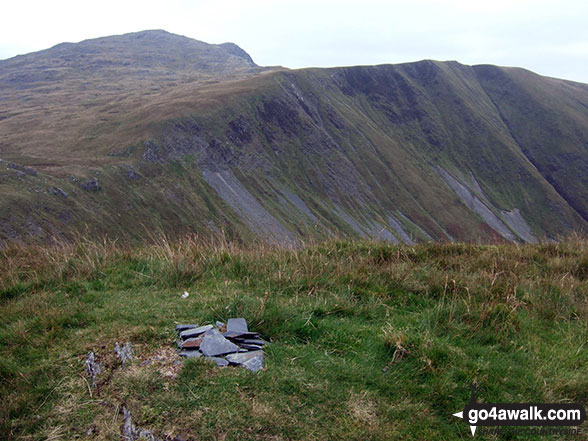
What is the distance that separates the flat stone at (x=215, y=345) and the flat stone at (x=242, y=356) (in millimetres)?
85

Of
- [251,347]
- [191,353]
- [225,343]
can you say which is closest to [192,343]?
[191,353]

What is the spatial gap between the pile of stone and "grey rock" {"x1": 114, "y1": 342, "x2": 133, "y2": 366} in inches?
21.8

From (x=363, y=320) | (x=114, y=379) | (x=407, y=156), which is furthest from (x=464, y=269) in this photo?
(x=407, y=156)

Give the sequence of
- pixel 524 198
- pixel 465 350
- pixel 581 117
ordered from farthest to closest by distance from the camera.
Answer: pixel 581 117 → pixel 524 198 → pixel 465 350

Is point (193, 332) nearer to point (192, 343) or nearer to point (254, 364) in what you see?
point (192, 343)

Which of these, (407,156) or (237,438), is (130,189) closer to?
(237,438)

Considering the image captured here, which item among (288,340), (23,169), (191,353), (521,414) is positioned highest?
(191,353)

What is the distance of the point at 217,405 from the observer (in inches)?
145

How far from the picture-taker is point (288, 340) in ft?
16.1

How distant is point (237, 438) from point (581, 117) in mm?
221179

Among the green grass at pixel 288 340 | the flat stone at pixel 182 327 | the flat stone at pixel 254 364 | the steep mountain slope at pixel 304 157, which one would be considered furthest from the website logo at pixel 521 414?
the steep mountain slope at pixel 304 157

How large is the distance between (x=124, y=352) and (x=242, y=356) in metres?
1.37

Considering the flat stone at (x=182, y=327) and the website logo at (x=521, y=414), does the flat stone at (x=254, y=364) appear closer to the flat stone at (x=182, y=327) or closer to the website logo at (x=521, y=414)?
the flat stone at (x=182, y=327)

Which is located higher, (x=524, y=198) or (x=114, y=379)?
(x=114, y=379)
